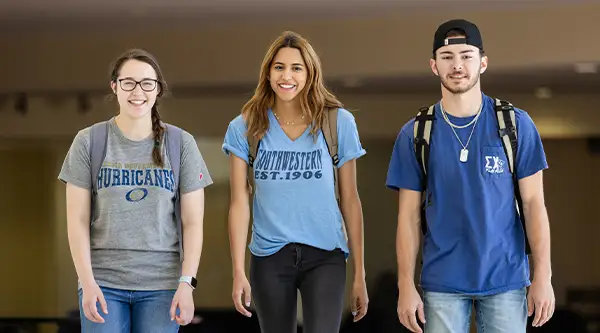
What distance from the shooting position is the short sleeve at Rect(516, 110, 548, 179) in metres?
2.25

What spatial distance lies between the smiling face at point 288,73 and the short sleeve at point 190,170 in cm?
29

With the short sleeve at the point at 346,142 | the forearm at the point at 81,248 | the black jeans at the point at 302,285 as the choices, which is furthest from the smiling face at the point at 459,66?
the forearm at the point at 81,248

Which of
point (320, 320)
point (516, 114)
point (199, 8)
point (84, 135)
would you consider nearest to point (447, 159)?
point (516, 114)

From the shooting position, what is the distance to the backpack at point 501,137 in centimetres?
224

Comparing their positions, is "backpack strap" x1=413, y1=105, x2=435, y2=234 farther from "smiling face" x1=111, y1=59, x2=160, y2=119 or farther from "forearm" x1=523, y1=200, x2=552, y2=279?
"smiling face" x1=111, y1=59, x2=160, y2=119

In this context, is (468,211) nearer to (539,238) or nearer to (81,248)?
(539,238)

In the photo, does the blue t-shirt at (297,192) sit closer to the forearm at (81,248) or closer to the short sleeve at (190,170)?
the short sleeve at (190,170)

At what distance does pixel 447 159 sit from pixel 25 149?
290 centimetres

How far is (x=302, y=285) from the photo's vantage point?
7.89 feet

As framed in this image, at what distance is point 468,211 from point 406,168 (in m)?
0.20

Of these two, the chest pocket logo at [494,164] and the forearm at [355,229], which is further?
the forearm at [355,229]

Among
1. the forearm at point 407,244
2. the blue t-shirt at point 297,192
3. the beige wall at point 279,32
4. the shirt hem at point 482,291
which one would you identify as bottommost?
the shirt hem at point 482,291

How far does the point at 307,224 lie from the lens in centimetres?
240

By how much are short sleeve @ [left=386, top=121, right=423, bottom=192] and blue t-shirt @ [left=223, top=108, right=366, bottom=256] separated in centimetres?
17
